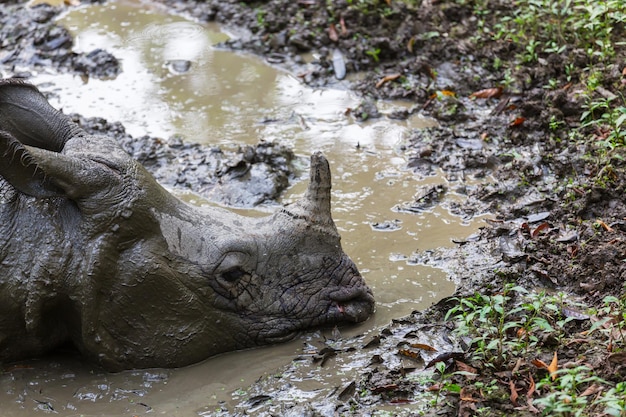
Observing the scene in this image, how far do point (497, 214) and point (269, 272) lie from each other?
6.88 ft

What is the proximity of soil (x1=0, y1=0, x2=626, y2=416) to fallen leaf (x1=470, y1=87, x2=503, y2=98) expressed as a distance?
0.01m

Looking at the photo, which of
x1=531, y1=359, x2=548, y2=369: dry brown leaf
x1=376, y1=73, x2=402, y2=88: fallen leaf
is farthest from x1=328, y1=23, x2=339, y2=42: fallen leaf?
x1=531, y1=359, x2=548, y2=369: dry brown leaf

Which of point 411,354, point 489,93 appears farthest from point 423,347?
point 489,93

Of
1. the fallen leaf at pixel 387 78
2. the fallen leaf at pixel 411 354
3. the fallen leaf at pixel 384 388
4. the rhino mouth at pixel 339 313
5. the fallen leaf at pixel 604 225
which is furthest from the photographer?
the fallen leaf at pixel 387 78

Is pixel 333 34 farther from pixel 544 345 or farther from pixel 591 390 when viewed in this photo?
pixel 591 390

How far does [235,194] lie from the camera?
23.9ft

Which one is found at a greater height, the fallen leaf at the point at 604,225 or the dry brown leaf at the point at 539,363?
the fallen leaf at the point at 604,225

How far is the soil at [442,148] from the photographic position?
16.6ft

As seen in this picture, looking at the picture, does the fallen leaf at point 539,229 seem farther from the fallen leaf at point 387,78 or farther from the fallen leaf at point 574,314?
the fallen leaf at point 387,78

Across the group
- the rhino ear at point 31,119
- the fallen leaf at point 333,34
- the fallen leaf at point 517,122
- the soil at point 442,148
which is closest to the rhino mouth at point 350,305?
the soil at point 442,148

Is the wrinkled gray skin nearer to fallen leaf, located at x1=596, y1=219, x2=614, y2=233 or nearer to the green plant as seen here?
the green plant

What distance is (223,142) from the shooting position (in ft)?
26.8

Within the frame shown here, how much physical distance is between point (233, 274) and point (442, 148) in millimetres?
3074

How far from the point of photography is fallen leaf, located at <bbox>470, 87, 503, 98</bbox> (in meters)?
8.38
